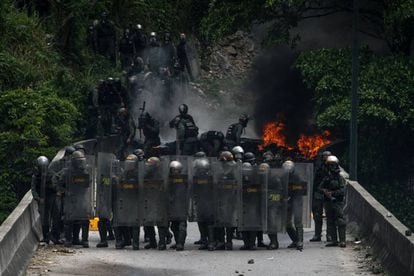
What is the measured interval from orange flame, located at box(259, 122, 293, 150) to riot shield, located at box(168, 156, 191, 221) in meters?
13.9

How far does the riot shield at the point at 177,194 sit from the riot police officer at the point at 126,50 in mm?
20801

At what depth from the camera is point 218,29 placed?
1634 inches

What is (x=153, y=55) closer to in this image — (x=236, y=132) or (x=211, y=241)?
(x=236, y=132)

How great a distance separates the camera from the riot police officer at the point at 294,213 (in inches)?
928

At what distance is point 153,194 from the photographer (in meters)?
23.6

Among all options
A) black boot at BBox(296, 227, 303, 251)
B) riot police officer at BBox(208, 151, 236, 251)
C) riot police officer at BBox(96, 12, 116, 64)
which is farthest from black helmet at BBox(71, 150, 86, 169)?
riot police officer at BBox(96, 12, 116, 64)

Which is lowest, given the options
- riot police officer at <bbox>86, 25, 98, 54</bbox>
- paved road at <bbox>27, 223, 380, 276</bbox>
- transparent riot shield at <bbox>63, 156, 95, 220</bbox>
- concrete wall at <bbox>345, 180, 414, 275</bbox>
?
paved road at <bbox>27, 223, 380, 276</bbox>

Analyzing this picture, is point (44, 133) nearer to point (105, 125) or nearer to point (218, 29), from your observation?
point (105, 125)

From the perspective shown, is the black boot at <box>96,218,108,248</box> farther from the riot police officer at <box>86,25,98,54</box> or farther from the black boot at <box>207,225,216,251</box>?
the riot police officer at <box>86,25,98,54</box>

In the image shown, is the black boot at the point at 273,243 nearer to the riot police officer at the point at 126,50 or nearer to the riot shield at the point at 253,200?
the riot shield at the point at 253,200

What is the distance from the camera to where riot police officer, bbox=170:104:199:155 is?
34.0m

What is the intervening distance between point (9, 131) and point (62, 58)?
393 inches

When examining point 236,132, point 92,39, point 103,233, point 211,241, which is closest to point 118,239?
point 103,233

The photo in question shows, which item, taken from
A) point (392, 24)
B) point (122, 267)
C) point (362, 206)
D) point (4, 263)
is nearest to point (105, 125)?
point (392, 24)
